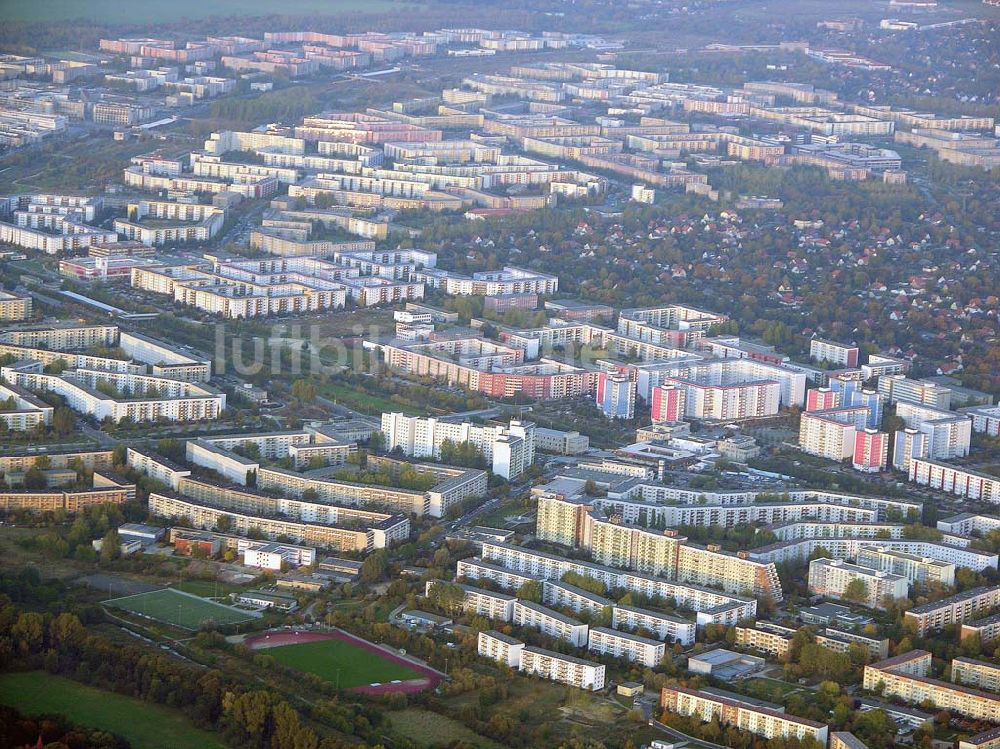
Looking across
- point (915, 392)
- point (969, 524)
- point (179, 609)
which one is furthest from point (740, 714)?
point (915, 392)

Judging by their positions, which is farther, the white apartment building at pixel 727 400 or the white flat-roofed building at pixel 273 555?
the white apartment building at pixel 727 400

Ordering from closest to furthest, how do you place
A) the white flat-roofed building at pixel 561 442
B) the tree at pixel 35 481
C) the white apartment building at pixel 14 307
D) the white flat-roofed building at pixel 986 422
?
the tree at pixel 35 481
the white flat-roofed building at pixel 561 442
the white flat-roofed building at pixel 986 422
the white apartment building at pixel 14 307

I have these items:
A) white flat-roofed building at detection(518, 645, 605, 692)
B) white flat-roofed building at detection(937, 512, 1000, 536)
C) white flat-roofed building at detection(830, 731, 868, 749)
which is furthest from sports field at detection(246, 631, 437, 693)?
white flat-roofed building at detection(937, 512, 1000, 536)

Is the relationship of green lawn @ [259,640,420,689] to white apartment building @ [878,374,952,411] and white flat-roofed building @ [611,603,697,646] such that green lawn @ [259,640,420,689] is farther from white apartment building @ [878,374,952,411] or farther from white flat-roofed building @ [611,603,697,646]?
white apartment building @ [878,374,952,411]

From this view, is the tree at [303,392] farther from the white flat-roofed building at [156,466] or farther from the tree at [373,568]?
the tree at [373,568]

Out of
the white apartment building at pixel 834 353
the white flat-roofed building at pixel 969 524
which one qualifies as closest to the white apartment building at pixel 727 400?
the white apartment building at pixel 834 353

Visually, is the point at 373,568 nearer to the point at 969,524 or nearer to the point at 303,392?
the point at 969,524
